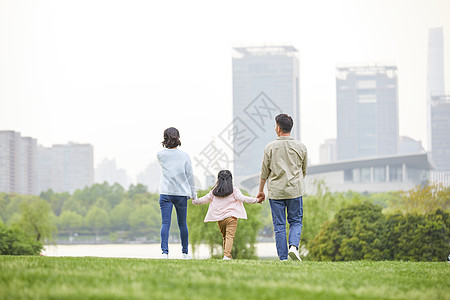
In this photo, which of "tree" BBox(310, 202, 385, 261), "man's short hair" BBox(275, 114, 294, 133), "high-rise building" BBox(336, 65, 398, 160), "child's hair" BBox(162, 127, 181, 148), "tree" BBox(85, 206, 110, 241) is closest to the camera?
"man's short hair" BBox(275, 114, 294, 133)

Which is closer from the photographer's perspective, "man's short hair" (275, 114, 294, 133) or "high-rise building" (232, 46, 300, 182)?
"man's short hair" (275, 114, 294, 133)

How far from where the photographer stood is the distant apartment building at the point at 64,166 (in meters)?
155

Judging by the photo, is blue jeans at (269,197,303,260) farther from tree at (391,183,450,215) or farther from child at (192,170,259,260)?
tree at (391,183,450,215)

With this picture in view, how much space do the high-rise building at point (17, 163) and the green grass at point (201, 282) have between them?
123198 millimetres

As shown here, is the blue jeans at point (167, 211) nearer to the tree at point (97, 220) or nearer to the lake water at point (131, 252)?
the lake water at point (131, 252)

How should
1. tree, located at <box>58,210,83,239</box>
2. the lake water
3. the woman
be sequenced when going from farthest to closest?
1. tree, located at <box>58,210,83,239</box>
2. the lake water
3. the woman

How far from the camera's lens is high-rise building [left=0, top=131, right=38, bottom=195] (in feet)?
401

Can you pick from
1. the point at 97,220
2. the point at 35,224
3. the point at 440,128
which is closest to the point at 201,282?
the point at 35,224

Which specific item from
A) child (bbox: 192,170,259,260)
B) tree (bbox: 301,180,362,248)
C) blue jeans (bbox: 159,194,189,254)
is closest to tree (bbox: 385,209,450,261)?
Answer: tree (bbox: 301,180,362,248)

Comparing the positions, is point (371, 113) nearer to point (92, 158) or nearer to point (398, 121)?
point (398, 121)

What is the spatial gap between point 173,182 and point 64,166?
509 ft

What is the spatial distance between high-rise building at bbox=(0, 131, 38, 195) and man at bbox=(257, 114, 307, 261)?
398 feet

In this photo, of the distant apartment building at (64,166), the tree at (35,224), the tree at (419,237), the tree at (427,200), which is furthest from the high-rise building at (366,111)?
the tree at (419,237)

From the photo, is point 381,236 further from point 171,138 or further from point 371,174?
point 371,174
